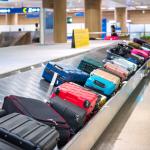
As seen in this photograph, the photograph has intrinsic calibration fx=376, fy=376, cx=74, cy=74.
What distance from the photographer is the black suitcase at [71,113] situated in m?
A: 4.33

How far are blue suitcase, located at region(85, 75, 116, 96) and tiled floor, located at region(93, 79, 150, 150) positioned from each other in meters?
0.62

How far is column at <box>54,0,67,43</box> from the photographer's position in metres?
19.8

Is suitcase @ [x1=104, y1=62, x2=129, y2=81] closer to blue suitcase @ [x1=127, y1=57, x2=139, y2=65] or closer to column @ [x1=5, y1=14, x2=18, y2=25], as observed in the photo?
blue suitcase @ [x1=127, y1=57, x2=139, y2=65]

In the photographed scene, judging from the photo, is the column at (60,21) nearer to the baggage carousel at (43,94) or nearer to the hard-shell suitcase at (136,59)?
the hard-shell suitcase at (136,59)

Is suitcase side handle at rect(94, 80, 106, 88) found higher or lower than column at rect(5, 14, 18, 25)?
lower

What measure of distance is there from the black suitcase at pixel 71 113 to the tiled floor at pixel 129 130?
101cm

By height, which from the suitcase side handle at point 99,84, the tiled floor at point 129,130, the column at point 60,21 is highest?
the column at point 60,21

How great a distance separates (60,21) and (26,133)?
17499 millimetres

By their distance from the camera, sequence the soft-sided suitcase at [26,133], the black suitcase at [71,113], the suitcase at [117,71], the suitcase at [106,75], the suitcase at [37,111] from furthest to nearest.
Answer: the suitcase at [117,71], the suitcase at [106,75], the black suitcase at [71,113], the suitcase at [37,111], the soft-sided suitcase at [26,133]

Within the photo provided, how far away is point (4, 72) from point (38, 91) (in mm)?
701

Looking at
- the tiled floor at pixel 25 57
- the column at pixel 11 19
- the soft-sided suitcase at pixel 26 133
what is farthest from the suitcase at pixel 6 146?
the column at pixel 11 19

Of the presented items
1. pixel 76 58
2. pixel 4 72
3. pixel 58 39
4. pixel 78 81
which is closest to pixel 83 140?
pixel 4 72

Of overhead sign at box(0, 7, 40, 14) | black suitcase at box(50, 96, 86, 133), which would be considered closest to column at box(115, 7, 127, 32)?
overhead sign at box(0, 7, 40, 14)

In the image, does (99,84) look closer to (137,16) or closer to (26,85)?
(26,85)
